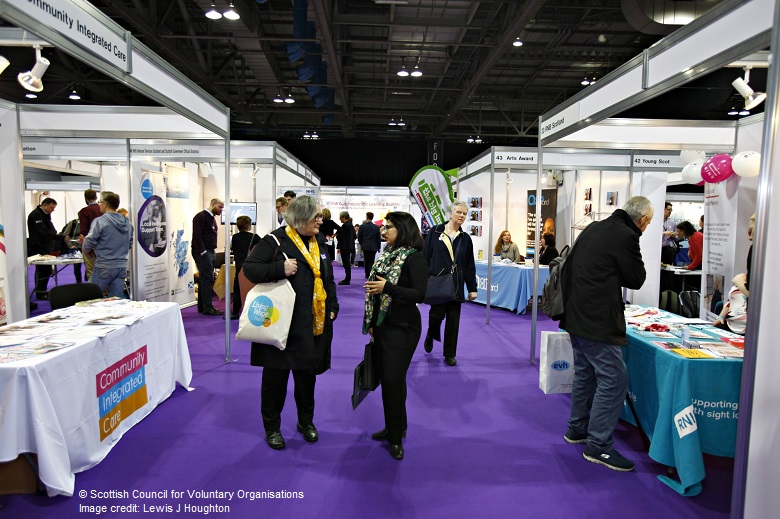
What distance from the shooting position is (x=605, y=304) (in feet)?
8.36

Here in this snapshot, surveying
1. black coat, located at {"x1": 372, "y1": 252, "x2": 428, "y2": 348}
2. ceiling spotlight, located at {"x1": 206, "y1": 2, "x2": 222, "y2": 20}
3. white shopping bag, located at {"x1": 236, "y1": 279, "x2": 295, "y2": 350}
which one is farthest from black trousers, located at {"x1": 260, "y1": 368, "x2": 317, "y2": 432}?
ceiling spotlight, located at {"x1": 206, "y1": 2, "x2": 222, "y2": 20}

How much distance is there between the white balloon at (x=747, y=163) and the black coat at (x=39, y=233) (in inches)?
334

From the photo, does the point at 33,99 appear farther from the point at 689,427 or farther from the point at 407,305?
the point at 689,427

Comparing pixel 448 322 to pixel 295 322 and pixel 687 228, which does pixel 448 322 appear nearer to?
pixel 295 322

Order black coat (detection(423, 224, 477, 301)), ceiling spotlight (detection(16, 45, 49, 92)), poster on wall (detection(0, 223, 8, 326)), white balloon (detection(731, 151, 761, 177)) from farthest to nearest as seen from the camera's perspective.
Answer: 1. black coat (detection(423, 224, 477, 301))
2. poster on wall (detection(0, 223, 8, 326))
3. white balloon (detection(731, 151, 761, 177))
4. ceiling spotlight (detection(16, 45, 49, 92))

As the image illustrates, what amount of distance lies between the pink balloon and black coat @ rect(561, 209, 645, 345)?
→ 81.8 inches

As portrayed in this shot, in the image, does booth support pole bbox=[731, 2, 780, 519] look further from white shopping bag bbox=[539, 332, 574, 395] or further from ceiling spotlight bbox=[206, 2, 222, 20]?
ceiling spotlight bbox=[206, 2, 222, 20]

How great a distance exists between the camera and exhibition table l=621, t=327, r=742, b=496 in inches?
93.7

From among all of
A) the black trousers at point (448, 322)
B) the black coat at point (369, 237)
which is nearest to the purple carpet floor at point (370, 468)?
the black trousers at point (448, 322)

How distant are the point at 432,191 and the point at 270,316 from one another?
182 inches

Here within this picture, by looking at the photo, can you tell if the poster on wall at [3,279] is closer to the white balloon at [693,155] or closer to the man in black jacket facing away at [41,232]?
the man in black jacket facing away at [41,232]

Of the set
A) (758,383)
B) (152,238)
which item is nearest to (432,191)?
(152,238)

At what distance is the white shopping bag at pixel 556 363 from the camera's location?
10.5 feet

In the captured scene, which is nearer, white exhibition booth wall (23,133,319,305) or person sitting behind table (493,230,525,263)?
white exhibition booth wall (23,133,319,305)
